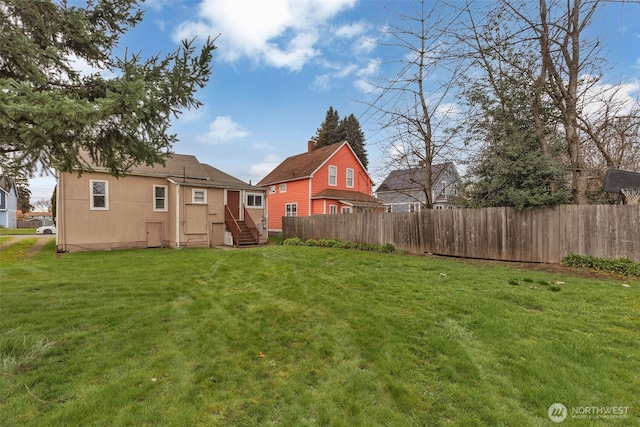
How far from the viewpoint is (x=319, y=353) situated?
3160mm

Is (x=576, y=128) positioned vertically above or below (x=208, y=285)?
above

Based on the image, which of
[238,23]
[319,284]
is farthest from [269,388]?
[238,23]

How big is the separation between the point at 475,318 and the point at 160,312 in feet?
15.3

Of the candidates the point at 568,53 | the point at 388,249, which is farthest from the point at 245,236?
the point at 568,53

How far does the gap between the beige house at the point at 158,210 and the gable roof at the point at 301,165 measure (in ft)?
18.3

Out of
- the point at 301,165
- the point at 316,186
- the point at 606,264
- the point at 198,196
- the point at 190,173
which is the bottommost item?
the point at 606,264

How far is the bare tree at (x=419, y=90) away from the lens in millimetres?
9516

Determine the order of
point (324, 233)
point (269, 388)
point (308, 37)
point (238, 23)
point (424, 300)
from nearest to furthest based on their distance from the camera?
point (269, 388) < point (424, 300) < point (238, 23) < point (308, 37) < point (324, 233)

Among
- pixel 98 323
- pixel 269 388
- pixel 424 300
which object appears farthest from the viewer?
pixel 424 300

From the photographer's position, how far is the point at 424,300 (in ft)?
15.6

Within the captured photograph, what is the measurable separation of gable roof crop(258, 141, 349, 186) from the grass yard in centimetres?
1568

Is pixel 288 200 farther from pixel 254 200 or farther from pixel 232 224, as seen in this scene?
pixel 232 224

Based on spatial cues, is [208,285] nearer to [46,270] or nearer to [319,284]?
[319,284]

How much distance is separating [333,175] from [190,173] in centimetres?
1027
